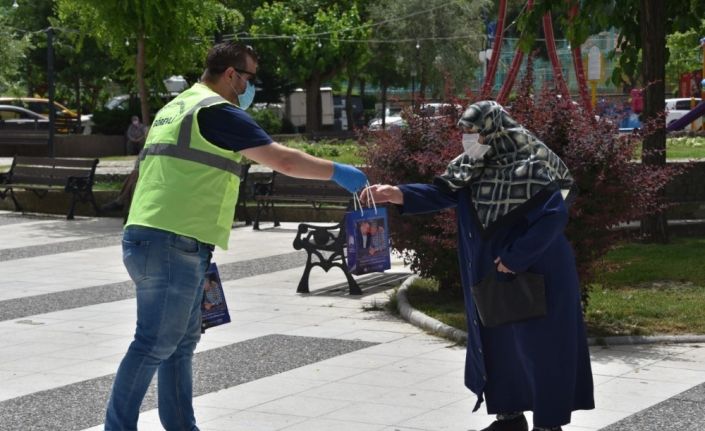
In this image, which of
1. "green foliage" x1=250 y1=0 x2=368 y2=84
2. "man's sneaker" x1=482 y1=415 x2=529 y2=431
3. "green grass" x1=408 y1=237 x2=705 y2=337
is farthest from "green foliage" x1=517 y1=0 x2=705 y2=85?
"green foliage" x1=250 y1=0 x2=368 y2=84

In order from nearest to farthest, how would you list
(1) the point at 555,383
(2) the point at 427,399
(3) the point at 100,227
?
1. (1) the point at 555,383
2. (2) the point at 427,399
3. (3) the point at 100,227

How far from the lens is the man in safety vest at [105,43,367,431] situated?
5469 millimetres

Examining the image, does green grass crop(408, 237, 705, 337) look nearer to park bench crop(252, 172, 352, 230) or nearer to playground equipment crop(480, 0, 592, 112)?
playground equipment crop(480, 0, 592, 112)

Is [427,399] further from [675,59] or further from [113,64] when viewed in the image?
[113,64]

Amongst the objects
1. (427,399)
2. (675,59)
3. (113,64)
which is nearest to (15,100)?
(113,64)

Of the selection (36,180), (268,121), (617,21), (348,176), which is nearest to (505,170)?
(348,176)

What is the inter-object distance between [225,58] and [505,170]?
52.9 inches

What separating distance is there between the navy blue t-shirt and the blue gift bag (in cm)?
94

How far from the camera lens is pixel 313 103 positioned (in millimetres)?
46906

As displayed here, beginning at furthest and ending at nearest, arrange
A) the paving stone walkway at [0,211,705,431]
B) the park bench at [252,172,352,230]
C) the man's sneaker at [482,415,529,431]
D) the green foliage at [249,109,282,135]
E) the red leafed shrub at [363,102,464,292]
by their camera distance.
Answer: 1. the green foliage at [249,109,282,135]
2. the park bench at [252,172,352,230]
3. the red leafed shrub at [363,102,464,292]
4. the paving stone walkway at [0,211,705,431]
5. the man's sneaker at [482,415,529,431]

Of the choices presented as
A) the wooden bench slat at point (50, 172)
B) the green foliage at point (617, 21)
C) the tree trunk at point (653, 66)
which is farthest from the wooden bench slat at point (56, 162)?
the tree trunk at point (653, 66)

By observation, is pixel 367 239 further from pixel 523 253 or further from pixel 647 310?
pixel 647 310

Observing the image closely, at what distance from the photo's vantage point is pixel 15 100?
47.6 m

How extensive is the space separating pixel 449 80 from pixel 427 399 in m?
3.66
